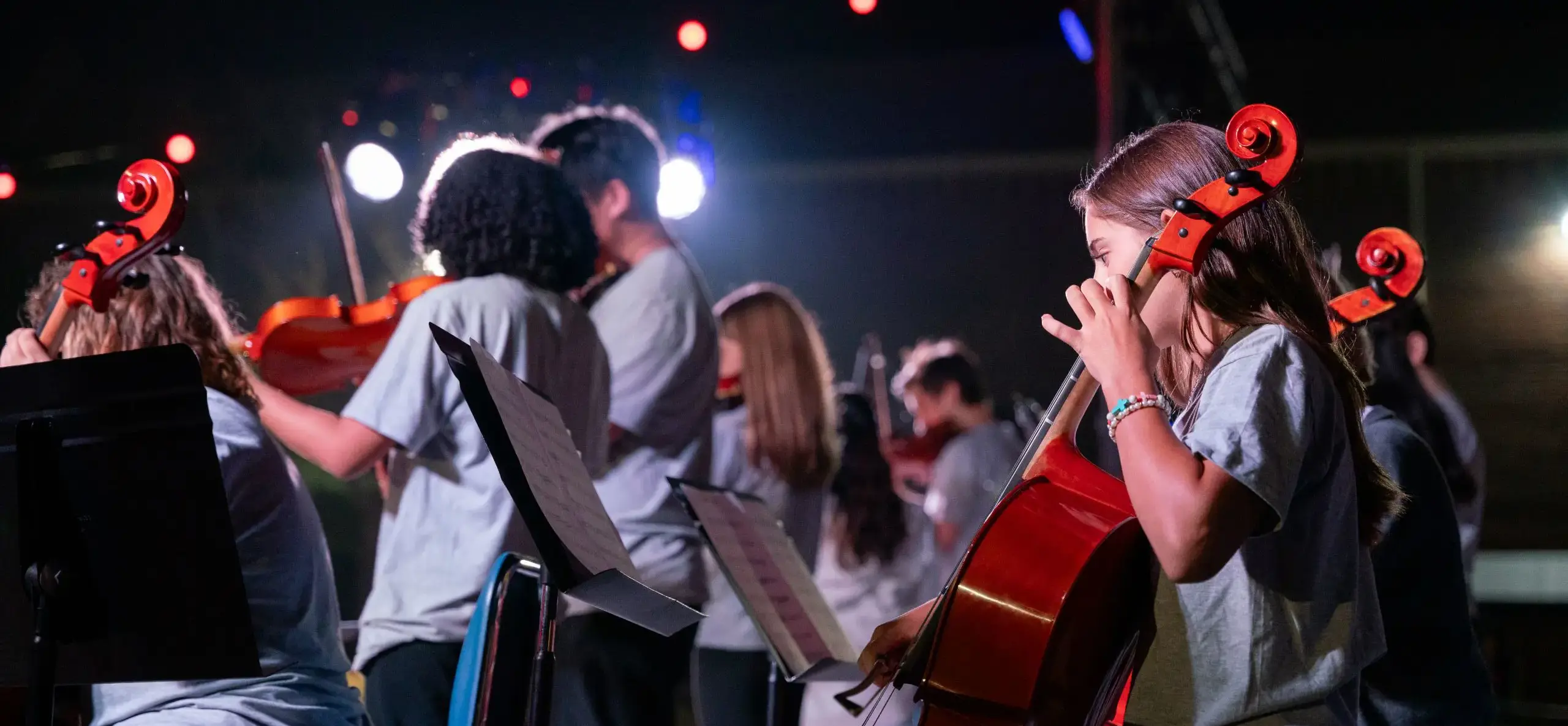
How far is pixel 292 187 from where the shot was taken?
5.11 metres

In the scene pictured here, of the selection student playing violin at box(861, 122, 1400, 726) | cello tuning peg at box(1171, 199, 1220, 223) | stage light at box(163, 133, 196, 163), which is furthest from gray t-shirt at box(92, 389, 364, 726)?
stage light at box(163, 133, 196, 163)

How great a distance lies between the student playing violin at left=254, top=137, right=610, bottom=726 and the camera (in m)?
2.04

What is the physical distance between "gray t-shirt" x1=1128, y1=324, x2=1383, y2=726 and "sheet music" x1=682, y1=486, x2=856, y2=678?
75 cm

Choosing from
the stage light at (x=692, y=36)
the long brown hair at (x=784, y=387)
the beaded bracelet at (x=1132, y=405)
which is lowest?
the long brown hair at (x=784, y=387)

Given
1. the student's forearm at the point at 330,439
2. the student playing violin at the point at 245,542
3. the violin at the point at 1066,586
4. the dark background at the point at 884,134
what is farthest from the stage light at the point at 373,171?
the violin at the point at 1066,586

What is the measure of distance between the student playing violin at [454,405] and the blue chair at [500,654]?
1.28 ft

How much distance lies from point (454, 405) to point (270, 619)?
49 cm

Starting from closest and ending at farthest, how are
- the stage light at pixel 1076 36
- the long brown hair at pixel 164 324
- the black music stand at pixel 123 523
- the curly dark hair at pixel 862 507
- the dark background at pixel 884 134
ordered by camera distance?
the black music stand at pixel 123 523 → the long brown hair at pixel 164 324 → the curly dark hair at pixel 862 507 → the dark background at pixel 884 134 → the stage light at pixel 1076 36

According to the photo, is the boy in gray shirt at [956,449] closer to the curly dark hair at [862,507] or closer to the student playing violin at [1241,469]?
the curly dark hair at [862,507]

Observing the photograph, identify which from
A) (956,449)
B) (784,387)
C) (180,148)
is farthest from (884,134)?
(180,148)

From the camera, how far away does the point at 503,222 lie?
2299 mm

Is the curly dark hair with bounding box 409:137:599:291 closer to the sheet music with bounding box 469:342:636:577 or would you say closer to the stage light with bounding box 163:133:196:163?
the sheet music with bounding box 469:342:636:577

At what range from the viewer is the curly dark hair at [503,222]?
2.30 metres

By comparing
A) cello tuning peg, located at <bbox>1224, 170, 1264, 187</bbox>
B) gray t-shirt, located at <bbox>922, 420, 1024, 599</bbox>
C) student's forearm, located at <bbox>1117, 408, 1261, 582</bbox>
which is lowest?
gray t-shirt, located at <bbox>922, 420, 1024, 599</bbox>
